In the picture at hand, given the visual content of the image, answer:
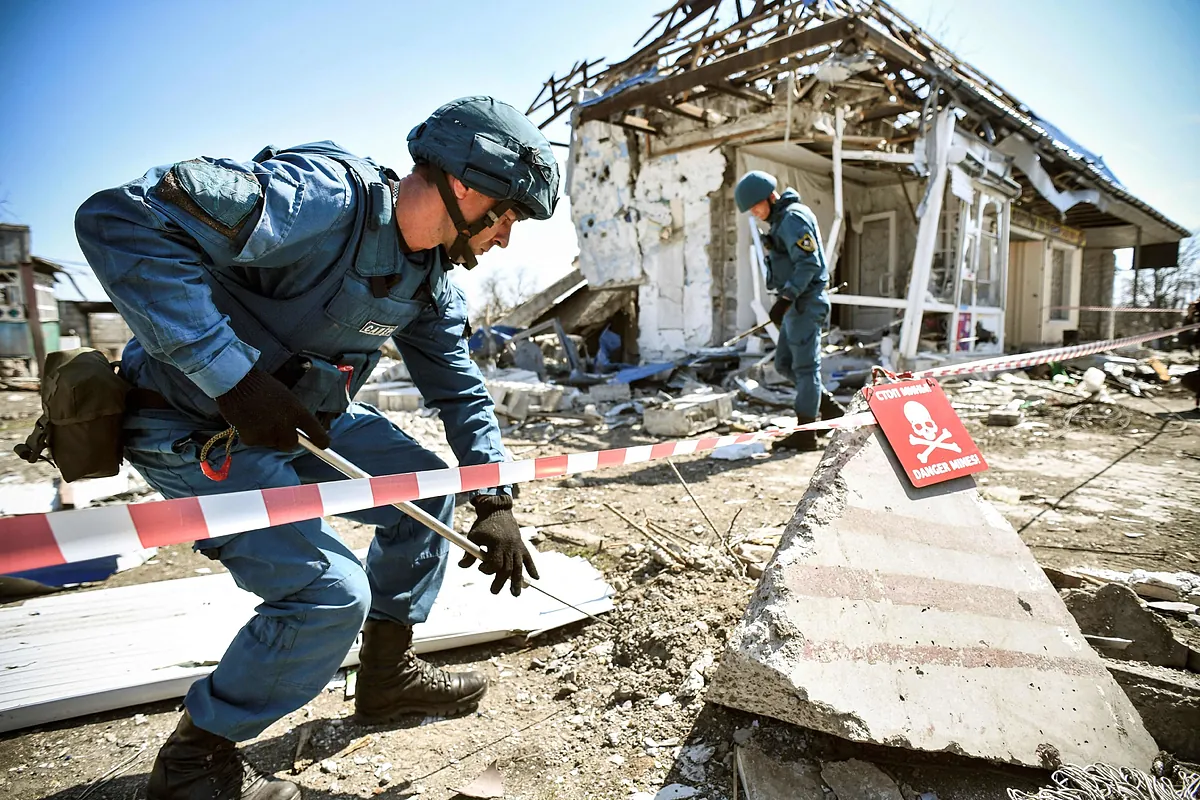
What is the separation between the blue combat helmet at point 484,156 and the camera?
1.56 m

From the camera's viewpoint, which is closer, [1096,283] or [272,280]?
[272,280]

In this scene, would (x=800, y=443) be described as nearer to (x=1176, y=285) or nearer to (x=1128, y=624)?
(x=1128, y=624)

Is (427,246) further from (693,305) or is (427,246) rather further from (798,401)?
(693,305)

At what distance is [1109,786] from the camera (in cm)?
136

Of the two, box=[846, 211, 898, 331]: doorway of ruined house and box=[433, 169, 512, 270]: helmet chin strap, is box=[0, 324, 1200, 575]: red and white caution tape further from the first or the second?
box=[846, 211, 898, 331]: doorway of ruined house

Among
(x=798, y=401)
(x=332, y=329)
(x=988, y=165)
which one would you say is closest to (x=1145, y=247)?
(x=988, y=165)

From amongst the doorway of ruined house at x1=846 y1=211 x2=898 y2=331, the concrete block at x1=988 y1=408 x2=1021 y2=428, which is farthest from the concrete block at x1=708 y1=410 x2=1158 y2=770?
the doorway of ruined house at x1=846 y1=211 x2=898 y2=331

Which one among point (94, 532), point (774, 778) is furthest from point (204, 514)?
point (774, 778)

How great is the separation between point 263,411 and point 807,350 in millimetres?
4323

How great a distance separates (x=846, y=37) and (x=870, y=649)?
6723 millimetres

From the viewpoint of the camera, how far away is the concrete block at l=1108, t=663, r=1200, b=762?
1.59 metres

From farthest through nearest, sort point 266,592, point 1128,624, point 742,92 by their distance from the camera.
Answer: point 742,92 → point 1128,624 → point 266,592

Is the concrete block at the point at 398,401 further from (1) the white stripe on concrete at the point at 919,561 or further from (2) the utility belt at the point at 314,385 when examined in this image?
(1) the white stripe on concrete at the point at 919,561

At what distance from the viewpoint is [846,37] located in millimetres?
6375
